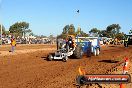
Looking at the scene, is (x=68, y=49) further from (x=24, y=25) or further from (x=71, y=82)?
(x=24, y=25)

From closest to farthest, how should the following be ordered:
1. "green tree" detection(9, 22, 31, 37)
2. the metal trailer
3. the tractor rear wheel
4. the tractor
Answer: the tractor < the tractor rear wheel < the metal trailer < "green tree" detection(9, 22, 31, 37)

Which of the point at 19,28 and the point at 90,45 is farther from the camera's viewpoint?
the point at 19,28

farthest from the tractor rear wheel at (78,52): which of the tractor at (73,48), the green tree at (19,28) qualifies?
the green tree at (19,28)

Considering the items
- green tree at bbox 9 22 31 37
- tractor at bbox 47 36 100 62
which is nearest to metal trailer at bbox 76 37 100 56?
tractor at bbox 47 36 100 62

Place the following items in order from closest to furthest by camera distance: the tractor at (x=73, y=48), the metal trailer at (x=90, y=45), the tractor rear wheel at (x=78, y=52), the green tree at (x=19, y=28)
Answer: the tractor at (x=73, y=48), the tractor rear wheel at (x=78, y=52), the metal trailer at (x=90, y=45), the green tree at (x=19, y=28)

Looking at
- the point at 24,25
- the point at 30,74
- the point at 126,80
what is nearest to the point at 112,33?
the point at 24,25

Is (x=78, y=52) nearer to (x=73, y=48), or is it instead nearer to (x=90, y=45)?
(x=73, y=48)

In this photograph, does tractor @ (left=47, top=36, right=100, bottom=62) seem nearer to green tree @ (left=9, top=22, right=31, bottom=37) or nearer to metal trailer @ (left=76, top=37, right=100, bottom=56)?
metal trailer @ (left=76, top=37, right=100, bottom=56)

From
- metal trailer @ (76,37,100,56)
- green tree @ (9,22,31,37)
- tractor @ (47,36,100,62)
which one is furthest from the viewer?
green tree @ (9,22,31,37)

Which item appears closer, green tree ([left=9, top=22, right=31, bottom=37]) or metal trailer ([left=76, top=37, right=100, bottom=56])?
metal trailer ([left=76, top=37, right=100, bottom=56])

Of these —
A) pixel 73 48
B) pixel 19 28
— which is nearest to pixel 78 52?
pixel 73 48

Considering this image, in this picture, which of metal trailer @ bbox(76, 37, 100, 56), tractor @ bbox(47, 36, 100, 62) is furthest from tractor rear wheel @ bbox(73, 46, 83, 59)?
metal trailer @ bbox(76, 37, 100, 56)

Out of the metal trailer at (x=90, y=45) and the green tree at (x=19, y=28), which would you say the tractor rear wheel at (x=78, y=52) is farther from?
the green tree at (x=19, y=28)

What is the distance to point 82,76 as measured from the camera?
220 inches
